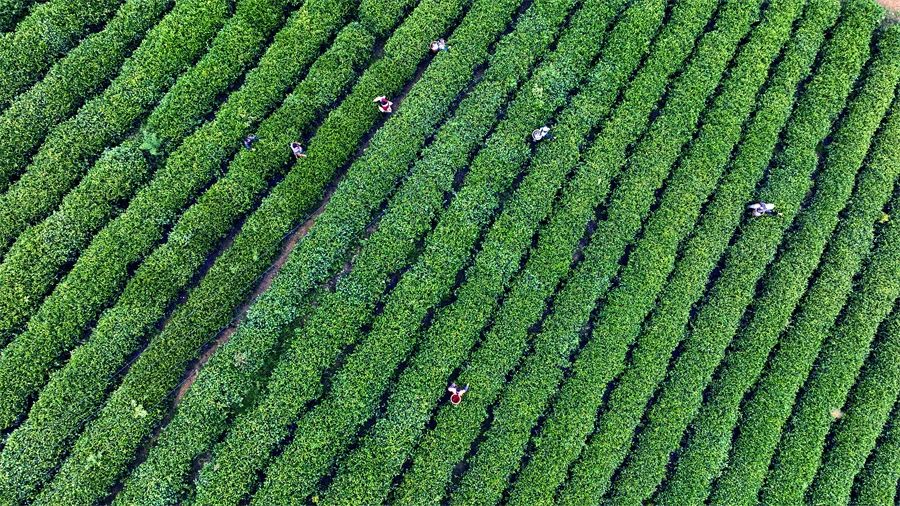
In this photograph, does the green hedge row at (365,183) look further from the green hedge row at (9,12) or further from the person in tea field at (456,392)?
the green hedge row at (9,12)

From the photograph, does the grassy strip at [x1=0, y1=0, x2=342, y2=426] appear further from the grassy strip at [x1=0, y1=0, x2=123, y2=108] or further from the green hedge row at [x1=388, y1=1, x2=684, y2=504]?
the green hedge row at [x1=388, y1=1, x2=684, y2=504]

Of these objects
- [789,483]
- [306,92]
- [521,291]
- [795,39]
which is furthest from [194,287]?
[795,39]

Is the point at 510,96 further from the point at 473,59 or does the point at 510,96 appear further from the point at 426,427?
the point at 426,427

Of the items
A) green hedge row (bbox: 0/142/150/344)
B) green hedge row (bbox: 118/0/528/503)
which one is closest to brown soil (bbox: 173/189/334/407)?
green hedge row (bbox: 118/0/528/503)

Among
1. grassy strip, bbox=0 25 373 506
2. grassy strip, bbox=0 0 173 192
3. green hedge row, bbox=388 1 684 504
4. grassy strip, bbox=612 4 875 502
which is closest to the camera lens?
grassy strip, bbox=0 25 373 506

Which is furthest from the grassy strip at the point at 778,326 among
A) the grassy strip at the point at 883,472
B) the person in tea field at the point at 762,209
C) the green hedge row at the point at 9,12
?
the green hedge row at the point at 9,12

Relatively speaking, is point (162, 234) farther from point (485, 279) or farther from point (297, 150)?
point (485, 279)
